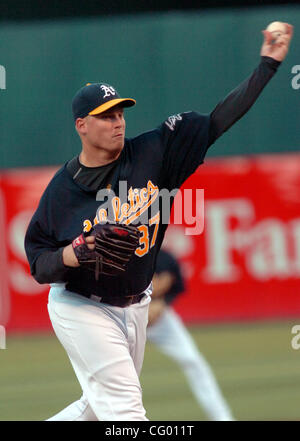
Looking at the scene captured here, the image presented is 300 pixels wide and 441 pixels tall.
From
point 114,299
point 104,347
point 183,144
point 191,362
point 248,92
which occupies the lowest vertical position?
point 191,362

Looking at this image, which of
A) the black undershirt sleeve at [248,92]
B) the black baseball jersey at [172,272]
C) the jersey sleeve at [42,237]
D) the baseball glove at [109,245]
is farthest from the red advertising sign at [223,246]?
the baseball glove at [109,245]

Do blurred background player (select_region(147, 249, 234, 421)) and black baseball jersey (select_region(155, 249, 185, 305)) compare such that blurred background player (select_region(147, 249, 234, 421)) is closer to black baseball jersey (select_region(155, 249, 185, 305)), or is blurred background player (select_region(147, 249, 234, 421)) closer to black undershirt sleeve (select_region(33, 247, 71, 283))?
black baseball jersey (select_region(155, 249, 185, 305))

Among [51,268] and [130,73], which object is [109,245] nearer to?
[51,268]

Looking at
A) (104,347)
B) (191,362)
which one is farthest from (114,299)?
(191,362)

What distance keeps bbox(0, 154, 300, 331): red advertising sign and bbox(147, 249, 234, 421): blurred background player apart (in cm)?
357

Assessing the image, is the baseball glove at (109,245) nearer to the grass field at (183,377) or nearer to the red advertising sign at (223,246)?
the grass field at (183,377)

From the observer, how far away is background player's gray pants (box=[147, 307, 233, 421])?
6594mm

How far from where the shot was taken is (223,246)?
11.3 meters

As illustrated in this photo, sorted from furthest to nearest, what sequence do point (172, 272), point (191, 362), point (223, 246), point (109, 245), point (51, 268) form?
point (223, 246) < point (172, 272) < point (191, 362) < point (51, 268) < point (109, 245)

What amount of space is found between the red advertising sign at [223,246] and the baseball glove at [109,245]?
6293 millimetres

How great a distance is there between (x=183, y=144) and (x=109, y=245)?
824 millimetres

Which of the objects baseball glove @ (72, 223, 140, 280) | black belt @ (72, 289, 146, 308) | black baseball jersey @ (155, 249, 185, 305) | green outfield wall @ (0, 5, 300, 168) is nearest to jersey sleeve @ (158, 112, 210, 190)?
baseball glove @ (72, 223, 140, 280)

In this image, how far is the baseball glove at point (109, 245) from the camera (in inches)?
186

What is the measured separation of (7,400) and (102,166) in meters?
3.61
